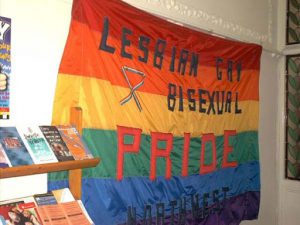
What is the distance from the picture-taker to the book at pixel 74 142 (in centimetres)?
141

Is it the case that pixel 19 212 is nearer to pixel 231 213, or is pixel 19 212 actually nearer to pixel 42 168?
pixel 42 168

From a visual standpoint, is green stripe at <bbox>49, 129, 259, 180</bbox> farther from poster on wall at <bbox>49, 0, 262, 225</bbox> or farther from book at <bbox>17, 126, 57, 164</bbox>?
book at <bbox>17, 126, 57, 164</bbox>

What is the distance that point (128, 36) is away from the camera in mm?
1922

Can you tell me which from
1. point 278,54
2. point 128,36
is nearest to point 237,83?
point 278,54

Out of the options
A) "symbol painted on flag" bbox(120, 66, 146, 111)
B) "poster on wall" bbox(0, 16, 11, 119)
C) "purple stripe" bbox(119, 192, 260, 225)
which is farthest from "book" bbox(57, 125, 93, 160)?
"purple stripe" bbox(119, 192, 260, 225)

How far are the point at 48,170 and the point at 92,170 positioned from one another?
0.49 m

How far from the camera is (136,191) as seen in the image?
6.42ft

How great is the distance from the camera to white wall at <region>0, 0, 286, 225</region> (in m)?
1.51

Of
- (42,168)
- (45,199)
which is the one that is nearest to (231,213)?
(45,199)

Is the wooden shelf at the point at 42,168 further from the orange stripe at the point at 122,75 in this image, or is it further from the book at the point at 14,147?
the orange stripe at the point at 122,75

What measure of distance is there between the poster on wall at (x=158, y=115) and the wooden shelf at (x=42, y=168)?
0.27 m

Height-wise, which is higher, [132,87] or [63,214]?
[132,87]

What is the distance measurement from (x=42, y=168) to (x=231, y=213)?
1992 mm

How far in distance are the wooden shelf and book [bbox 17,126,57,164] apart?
32mm
